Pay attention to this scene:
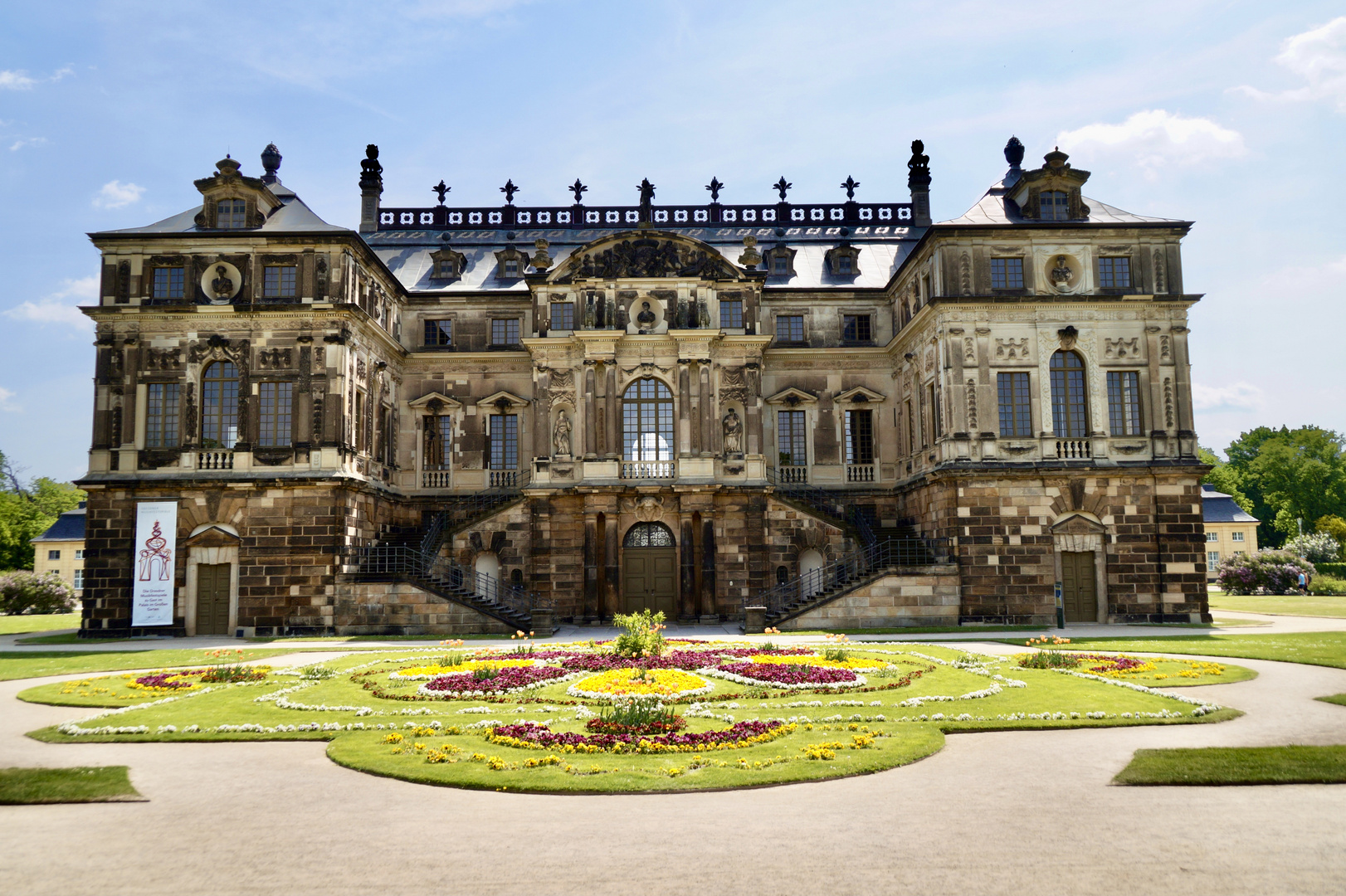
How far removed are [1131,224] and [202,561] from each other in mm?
40123

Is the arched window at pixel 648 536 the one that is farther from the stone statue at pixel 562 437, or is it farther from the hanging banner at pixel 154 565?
the hanging banner at pixel 154 565

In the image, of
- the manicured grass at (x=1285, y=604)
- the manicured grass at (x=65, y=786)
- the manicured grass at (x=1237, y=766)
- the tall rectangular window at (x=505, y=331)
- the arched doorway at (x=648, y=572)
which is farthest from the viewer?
the tall rectangular window at (x=505, y=331)

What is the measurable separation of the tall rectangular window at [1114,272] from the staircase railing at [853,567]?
13.0 m

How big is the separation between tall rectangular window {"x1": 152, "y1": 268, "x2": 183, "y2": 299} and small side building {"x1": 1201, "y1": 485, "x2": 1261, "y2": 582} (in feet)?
268

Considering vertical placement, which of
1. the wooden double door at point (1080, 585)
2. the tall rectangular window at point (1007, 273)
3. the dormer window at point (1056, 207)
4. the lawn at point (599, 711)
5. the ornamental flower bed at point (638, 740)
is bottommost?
the lawn at point (599, 711)

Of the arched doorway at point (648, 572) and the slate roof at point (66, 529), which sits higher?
the slate roof at point (66, 529)

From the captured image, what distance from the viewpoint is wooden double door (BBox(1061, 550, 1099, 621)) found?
116ft

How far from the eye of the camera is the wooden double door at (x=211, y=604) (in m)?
35.1

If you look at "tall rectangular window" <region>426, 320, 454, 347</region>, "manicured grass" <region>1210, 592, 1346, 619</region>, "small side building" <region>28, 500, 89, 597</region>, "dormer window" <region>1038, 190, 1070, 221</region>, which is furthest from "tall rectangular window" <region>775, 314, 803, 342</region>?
"small side building" <region>28, 500, 89, 597</region>

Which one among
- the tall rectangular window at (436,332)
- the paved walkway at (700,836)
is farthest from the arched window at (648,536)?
the paved walkway at (700,836)

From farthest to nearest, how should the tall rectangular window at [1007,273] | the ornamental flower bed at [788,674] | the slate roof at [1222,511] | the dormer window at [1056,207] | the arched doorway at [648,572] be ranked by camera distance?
the slate roof at [1222,511] < the arched doorway at [648,572] < the dormer window at [1056,207] < the tall rectangular window at [1007,273] < the ornamental flower bed at [788,674]

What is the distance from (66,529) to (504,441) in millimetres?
50294

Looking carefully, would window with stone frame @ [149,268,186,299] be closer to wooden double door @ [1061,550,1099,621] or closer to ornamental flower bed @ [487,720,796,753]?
ornamental flower bed @ [487,720,796,753]

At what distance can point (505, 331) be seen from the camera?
145 feet
